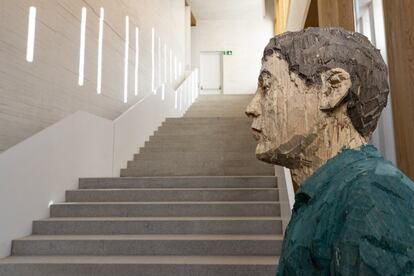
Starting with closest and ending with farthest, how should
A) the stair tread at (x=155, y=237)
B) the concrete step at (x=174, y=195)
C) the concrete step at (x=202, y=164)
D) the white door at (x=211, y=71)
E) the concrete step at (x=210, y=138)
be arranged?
the stair tread at (x=155, y=237)
the concrete step at (x=174, y=195)
the concrete step at (x=202, y=164)
the concrete step at (x=210, y=138)
the white door at (x=211, y=71)

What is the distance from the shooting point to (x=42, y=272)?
9.75 feet

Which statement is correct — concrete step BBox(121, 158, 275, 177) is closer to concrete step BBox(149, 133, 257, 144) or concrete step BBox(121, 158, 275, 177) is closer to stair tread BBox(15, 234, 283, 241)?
concrete step BBox(149, 133, 257, 144)

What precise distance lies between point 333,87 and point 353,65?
53 millimetres

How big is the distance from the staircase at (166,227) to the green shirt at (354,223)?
239cm

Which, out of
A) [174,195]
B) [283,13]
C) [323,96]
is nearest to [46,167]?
[174,195]

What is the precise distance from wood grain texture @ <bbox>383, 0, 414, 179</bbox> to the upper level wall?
3.35 meters

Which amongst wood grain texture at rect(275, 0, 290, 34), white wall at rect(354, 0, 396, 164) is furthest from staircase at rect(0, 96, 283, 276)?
wood grain texture at rect(275, 0, 290, 34)

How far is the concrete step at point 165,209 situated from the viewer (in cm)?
381

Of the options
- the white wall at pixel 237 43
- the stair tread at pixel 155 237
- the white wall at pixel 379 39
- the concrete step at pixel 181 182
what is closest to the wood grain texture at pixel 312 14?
the white wall at pixel 379 39

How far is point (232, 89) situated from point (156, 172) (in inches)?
365

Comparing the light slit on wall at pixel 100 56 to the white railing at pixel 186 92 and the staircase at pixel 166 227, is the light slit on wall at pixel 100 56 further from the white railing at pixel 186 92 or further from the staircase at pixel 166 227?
the white railing at pixel 186 92

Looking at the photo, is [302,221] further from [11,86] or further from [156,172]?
[156,172]

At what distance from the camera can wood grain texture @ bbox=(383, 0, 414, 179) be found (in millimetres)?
1931

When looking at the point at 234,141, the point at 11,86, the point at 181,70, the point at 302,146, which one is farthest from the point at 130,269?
the point at 181,70
